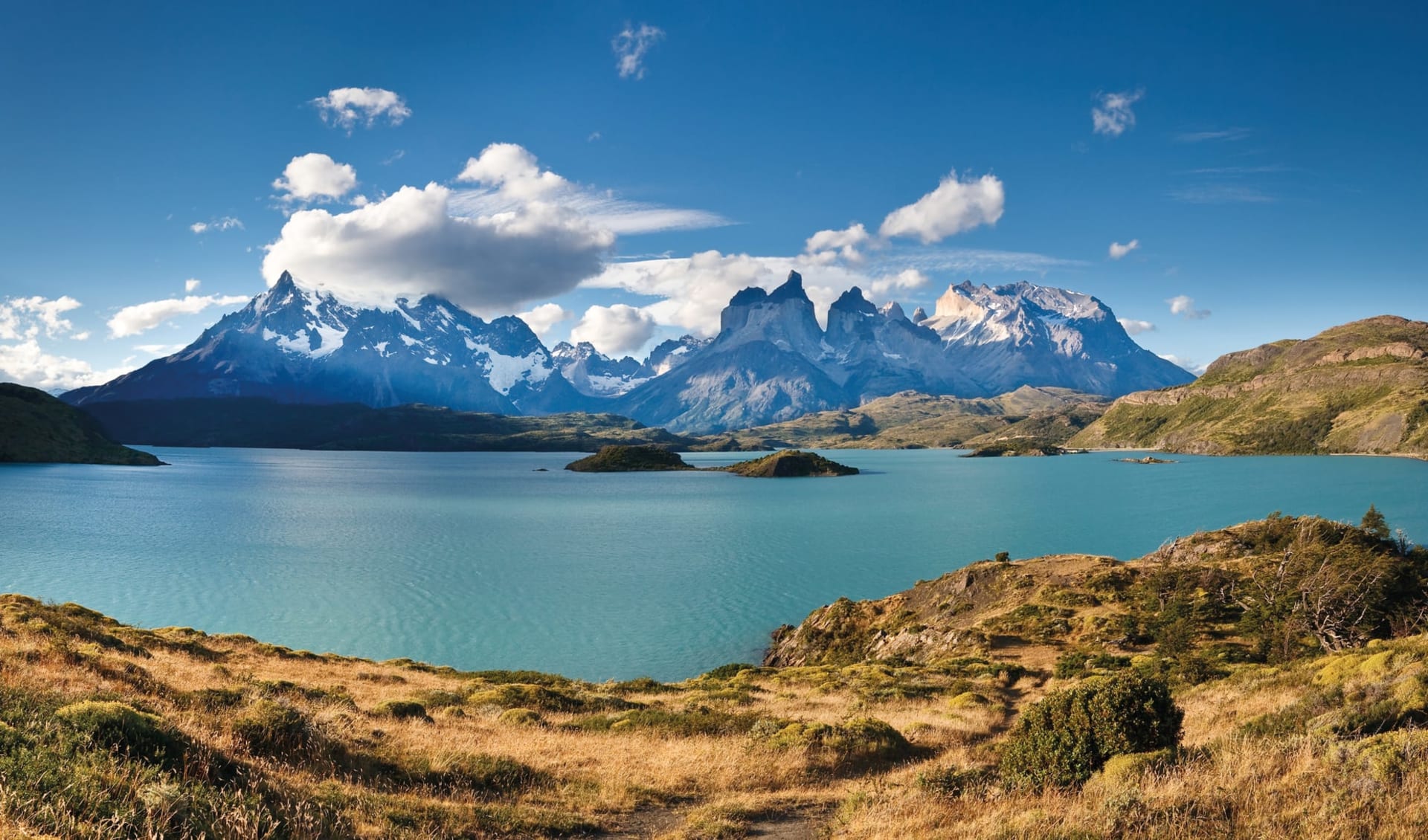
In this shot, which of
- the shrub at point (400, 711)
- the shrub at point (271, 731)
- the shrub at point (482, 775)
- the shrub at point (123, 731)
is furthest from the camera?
the shrub at point (400, 711)

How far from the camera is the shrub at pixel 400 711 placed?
96.0 feet

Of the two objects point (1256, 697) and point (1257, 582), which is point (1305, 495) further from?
point (1256, 697)

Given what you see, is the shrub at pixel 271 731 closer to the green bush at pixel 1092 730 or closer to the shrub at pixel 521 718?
the shrub at pixel 521 718

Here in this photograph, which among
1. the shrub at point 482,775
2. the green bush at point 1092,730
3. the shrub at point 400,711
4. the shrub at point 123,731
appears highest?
the shrub at point 123,731

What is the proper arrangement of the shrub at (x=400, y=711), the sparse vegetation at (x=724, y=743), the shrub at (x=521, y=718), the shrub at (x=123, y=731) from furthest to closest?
the shrub at (x=521, y=718)
the shrub at (x=400, y=711)
the shrub at (x=123, y=731)
the sparse vegetation at (x=724, y=743)

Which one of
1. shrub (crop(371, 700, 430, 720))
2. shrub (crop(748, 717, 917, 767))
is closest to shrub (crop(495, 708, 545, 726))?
shrub (crop(371, 700, 430, 720))

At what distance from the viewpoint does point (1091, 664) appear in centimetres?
4834

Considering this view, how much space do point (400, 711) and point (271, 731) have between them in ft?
37.3

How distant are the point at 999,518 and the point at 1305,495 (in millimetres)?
96251

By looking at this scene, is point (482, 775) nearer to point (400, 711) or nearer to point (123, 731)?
point (123, 731)

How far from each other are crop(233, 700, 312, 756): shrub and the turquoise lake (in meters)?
46.6

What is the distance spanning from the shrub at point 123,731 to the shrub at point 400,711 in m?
15.2

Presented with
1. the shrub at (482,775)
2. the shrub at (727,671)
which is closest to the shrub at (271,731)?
the shrub at (482,775)

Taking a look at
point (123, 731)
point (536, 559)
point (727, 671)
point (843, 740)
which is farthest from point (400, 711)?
point (536, 559)
